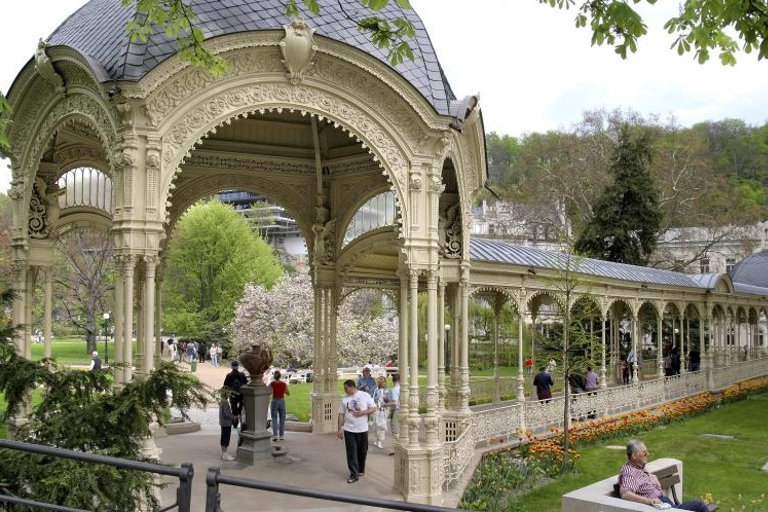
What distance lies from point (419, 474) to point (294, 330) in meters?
26.0

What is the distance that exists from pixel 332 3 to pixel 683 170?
36257 mm

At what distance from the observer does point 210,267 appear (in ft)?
145

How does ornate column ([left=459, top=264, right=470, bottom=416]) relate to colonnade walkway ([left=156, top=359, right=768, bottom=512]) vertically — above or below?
above

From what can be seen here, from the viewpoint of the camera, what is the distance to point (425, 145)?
9883 millimetres

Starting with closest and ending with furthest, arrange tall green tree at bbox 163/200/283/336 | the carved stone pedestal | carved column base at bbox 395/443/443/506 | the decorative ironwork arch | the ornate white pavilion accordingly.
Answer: the ornate white pavilion, carved column base at bbox 395/443/443/506, the carved stone pedestal, the decorative ironwork arch, tall green tree at bbox 163/200/283/336

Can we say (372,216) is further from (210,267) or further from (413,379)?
(210,267)

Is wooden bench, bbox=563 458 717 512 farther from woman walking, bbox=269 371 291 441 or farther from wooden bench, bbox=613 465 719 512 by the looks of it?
woman walking, bbox=269 371 291 441

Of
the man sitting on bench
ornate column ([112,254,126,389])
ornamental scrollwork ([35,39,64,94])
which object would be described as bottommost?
the man sitting on bench

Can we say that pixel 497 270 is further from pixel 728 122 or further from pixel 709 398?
pixel 728 122

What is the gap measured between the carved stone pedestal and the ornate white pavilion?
167cm

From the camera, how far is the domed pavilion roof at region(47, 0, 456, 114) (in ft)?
27.6

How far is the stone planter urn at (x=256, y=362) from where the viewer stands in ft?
36.4

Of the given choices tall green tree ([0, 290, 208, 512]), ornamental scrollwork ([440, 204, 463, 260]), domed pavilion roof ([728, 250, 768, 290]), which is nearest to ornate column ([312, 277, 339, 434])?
ornamental scrollwork ([440, 204, 463, 260])

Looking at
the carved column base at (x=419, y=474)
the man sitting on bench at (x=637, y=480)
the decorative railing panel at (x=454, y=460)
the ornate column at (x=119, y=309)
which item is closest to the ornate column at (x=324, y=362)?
the decorative railing panel at (x=454, y=460)
